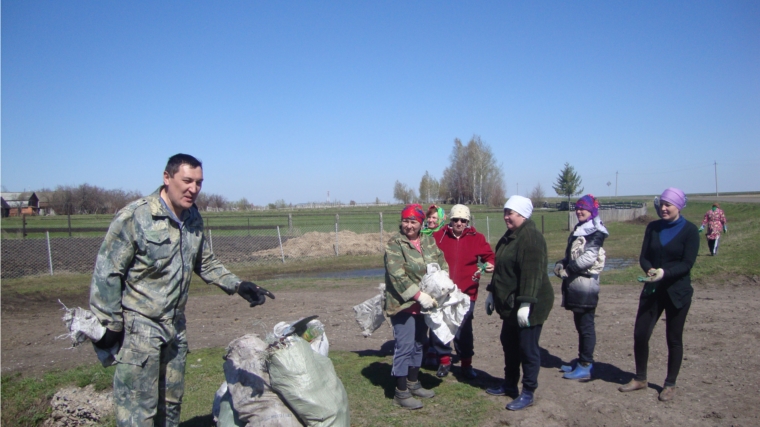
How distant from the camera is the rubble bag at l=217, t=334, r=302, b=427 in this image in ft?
10.5

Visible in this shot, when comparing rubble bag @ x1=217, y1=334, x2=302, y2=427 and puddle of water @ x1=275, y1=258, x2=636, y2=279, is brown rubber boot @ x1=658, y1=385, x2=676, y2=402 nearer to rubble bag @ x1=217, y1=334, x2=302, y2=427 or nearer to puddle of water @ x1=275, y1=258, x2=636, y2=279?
rubble bag @ x1=217, y1=334, x2=302, y2=427

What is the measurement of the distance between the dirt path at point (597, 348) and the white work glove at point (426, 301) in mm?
1049

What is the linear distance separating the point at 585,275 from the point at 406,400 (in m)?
2.12

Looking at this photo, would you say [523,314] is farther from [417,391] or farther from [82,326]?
[82,326]

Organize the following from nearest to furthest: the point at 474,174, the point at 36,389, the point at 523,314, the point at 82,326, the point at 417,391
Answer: the point at 82,326 < the point at 523,314 < the point at 417,391 < the point at 36,389 < the point at 474,174

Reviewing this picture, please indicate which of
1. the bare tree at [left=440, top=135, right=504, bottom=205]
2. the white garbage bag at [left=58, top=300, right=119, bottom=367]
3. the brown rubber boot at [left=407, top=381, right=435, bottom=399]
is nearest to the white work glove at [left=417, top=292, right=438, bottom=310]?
the brown rubber boot at [left=407, top=381, right=435, bottom=399]

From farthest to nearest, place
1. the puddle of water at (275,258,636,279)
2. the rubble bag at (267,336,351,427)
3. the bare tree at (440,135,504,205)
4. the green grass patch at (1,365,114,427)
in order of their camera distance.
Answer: the bare tree at (440,135,504,205)
the puddle of water at (275,258,636,279)
the green grass patch at (1,365,114,427)
the rubble bag at (267,336,351,427)

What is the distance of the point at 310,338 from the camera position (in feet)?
11.9

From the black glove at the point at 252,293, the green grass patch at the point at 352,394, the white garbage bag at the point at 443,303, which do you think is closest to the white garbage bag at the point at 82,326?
the black glove at the point at 252,293

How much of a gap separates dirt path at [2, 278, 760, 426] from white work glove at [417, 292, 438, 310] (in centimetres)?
105

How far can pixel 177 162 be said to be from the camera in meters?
3.04

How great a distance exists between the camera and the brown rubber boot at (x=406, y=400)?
4.32 m

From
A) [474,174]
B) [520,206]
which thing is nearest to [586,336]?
[520,206]

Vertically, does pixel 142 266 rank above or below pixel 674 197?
below
